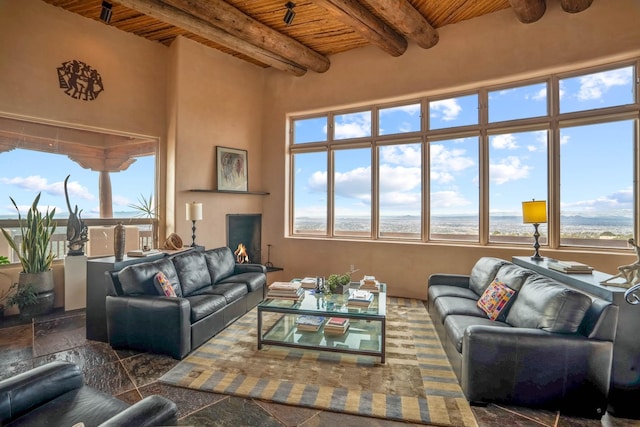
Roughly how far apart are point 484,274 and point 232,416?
9.63ft

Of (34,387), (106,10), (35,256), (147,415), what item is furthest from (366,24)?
(35,256)

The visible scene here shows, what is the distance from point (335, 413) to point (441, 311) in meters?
1.52

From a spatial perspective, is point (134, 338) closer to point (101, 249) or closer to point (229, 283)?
point (229, 283)

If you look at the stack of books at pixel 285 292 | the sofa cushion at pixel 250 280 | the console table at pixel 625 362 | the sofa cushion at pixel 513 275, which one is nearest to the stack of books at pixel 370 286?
the stack of books at pixel 285 292

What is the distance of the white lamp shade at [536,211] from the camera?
3.26 m

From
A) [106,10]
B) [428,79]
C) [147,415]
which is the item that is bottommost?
[147,415]

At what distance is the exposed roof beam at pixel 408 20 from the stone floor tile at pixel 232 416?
4.45 metres

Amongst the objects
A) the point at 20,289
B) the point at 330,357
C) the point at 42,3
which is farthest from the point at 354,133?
the point at 20,289

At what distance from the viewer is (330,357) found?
2.89m

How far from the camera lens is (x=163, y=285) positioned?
120 inches

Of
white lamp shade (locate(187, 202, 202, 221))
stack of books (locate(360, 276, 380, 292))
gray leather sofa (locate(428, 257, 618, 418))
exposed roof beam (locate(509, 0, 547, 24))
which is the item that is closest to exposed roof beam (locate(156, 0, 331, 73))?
white lamp shade (locate(187, 202, 202, 221))

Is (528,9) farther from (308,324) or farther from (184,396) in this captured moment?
(184,396)

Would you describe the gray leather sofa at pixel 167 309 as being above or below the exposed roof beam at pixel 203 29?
below

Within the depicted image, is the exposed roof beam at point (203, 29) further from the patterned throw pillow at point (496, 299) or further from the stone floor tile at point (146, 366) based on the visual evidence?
the patterned throw pillow at point (496, 299)
